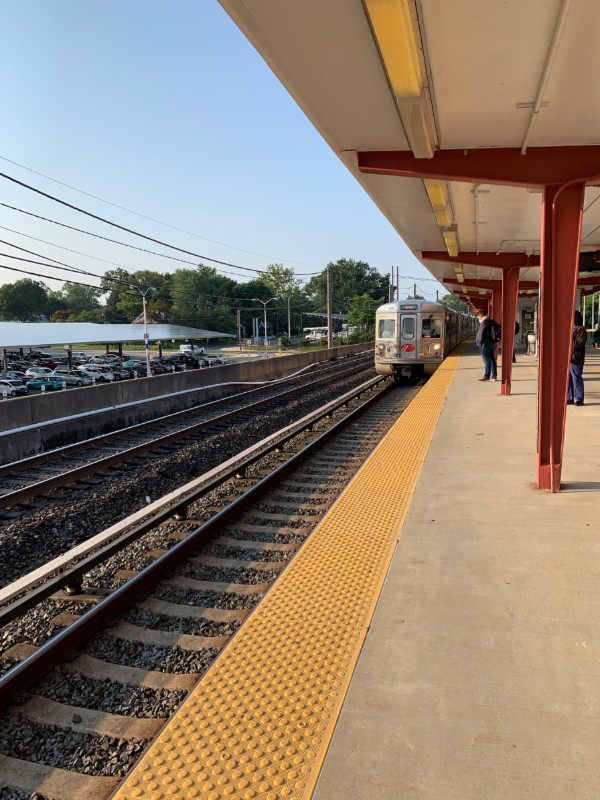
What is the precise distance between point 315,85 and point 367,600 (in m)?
3.67

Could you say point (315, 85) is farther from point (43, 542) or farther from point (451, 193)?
point (43, 542)

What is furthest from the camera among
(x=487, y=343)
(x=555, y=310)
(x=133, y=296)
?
(x=133, y=296)

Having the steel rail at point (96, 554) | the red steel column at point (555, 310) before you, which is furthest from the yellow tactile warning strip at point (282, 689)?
the red steel column at point (555, 310)

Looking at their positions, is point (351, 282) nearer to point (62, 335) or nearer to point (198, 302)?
point (198, 302)

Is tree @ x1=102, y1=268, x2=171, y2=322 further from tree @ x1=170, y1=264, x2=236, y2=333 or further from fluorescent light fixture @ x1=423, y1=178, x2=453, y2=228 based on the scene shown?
fluorescent light fixture @ x1=423, y1=178, x2=453, y2=228

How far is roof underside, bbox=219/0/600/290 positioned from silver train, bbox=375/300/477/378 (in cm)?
1288

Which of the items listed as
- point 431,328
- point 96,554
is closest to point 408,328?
point 431,328

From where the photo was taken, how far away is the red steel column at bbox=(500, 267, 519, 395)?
1190 centimetres

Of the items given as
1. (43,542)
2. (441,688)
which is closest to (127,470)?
(43,542)

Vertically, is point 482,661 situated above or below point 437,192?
below

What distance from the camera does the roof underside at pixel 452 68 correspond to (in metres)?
3.21

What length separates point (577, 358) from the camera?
9.66 metres

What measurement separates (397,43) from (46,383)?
115 feet

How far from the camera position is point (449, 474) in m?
6.52
